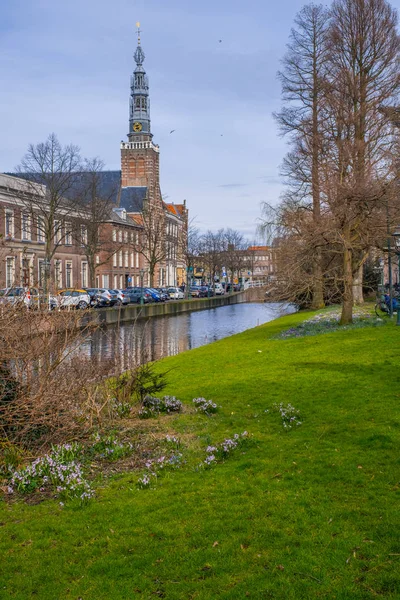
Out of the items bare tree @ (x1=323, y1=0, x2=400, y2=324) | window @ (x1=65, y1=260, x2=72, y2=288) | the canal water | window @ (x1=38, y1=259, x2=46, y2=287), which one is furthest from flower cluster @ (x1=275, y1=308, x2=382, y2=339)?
window @ (x1=65, y1=260, x2=72, y2=288)

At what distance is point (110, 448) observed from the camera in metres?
7.90

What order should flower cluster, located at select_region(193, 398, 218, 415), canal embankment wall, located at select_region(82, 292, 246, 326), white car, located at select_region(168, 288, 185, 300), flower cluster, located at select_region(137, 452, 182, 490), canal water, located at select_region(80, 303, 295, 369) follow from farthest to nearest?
white car, located at select_region(168, 288, 185, 300) → canal embankment wall, located at select_region(82, 292, 246, 326) → canal water, located at select_region(80, 303, 295, 369) → flower cluster, located at select_region(193, 398, 218, 415) → flower cluster, located at select_region(137, 452, 182, 490)

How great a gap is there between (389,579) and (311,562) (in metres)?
0.56

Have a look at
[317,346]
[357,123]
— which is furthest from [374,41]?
[317,346]

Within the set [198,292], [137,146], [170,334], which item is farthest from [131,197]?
[170,334]

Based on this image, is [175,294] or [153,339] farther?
[175,294]

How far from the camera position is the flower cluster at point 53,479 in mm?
6426

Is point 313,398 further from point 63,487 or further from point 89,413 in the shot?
point 63,487

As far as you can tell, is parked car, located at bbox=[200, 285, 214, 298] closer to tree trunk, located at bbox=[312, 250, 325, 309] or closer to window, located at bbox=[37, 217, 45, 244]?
window, located at bbox=[37, 217, 45, 244]

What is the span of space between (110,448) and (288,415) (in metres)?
2.59

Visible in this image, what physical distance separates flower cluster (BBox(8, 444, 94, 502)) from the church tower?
3416 inches

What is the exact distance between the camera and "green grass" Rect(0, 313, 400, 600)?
14.7 feet

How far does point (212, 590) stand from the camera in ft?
14.3

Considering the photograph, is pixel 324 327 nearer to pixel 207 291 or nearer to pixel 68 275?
pixel 68 275
